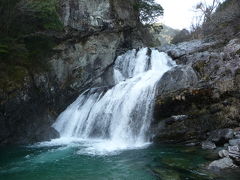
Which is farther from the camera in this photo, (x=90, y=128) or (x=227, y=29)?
(x=227, y=29)

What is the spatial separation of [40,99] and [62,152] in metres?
6.61

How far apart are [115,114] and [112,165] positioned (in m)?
6.15

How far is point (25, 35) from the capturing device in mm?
19016

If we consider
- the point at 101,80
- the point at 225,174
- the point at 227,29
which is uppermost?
the point at 227,29

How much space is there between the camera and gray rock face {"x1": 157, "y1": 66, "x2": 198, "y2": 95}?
52.8ft

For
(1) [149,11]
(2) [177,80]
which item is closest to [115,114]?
(2) [177,80]

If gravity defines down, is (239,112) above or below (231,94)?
below

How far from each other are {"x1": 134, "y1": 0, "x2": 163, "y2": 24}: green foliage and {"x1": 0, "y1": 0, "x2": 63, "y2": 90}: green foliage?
15130 mm

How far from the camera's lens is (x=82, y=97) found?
2150cm

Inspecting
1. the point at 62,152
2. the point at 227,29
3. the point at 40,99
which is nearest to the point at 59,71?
the point at 40,99

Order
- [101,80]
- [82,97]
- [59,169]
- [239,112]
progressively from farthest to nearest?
1. [101,80]
2. [82,97]
3. [239,112]
4. [59,169]

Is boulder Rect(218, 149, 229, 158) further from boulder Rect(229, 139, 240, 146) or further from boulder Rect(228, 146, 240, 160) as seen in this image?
boulder Rect(229, 139, 240, 146)

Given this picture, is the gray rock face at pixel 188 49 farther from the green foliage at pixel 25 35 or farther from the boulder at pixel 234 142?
the boulder at pixel 234 142

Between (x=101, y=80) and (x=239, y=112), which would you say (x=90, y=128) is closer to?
(x=101, y=80)
